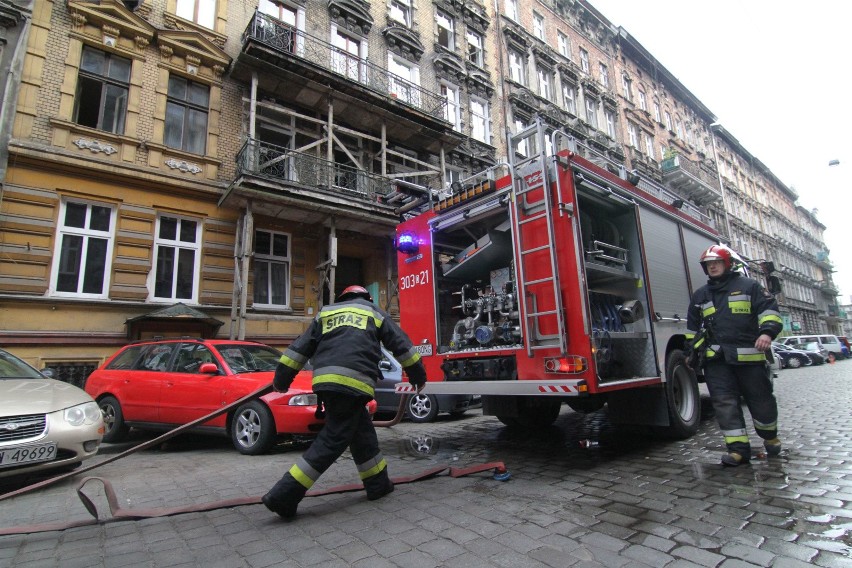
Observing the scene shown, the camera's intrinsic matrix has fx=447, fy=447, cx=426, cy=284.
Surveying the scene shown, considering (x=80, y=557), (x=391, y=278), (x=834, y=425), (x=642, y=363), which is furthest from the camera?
(x=391, y=278)

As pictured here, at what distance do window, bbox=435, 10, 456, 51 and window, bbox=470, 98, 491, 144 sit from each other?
2.43 m

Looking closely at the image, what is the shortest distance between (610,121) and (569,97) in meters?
4.22

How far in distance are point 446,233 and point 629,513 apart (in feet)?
12.1

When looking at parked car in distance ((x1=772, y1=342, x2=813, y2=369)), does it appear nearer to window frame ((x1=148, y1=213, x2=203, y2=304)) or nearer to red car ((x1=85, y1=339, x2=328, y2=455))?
red car ((x1=85, y1=339, x2=328, y2=455))

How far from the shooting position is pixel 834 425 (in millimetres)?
5648

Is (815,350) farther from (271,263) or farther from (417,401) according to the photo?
(271,263)

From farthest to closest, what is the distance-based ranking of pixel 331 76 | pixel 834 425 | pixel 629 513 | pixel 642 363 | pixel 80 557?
pixel 331 76
pixel 834 425
pixel 642 363
pixel 629 513
pixel 80 557

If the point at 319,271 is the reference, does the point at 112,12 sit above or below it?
above

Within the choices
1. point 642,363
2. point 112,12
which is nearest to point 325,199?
point 112,12

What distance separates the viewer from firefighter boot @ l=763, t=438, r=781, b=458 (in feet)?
13.9

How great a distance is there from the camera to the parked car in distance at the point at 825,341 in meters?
23.2

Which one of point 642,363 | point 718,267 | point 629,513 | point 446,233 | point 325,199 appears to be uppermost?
point 325,199

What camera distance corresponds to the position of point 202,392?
573cm

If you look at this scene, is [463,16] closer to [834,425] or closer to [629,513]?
[834,425]
